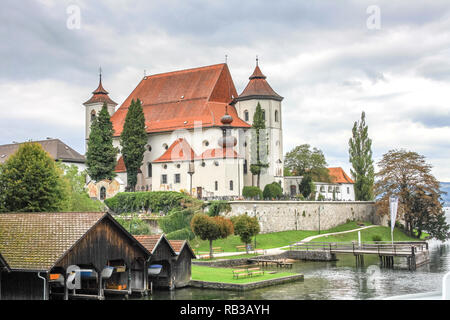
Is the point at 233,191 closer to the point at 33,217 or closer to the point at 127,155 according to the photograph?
the point at 127,155

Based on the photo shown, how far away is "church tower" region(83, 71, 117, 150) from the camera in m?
74.4

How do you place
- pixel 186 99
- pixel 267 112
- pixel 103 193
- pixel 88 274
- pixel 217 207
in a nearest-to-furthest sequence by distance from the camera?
pixel 88 274, pixel 217 207, pixel 103 193, pixel 267 112, pixel 186 99

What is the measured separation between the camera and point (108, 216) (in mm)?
23703

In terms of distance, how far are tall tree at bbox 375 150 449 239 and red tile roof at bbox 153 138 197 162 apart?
24.2 metres

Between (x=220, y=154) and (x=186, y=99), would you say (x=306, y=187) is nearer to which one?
(x=220, y=154)

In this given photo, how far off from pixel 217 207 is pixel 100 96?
31.8 meters

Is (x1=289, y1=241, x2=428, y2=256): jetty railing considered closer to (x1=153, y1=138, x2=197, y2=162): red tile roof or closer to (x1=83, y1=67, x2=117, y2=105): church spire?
(x1=153, y1=138, x2=197, y2=162): red tile roof

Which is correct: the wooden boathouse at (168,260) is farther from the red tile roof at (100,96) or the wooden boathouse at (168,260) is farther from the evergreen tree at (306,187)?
the red tile roof at (100,96)

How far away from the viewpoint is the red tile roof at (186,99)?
65750 mm

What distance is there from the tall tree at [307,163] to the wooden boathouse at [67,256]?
202ft

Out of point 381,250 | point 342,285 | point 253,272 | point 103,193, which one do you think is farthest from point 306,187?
point 342,285

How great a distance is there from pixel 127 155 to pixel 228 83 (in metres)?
16.9

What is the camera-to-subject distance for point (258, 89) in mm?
65125
